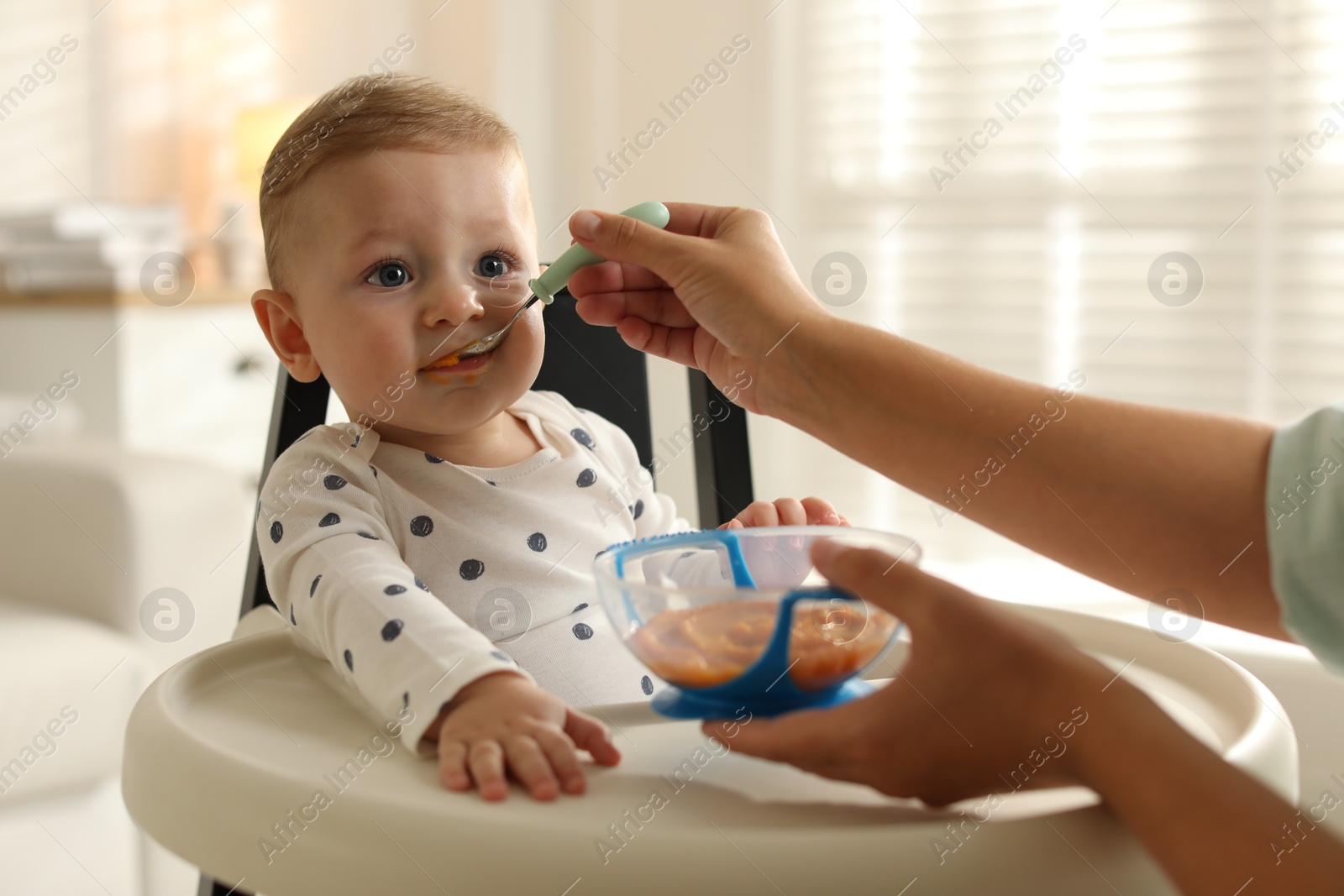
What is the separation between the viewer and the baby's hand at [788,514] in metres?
0.83

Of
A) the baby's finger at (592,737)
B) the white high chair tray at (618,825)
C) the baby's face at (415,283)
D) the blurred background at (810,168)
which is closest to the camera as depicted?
the white high chair tray at (618,825)

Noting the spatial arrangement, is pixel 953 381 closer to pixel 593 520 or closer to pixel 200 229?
pixel 593 520

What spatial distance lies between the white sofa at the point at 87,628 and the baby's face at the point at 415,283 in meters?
0.85

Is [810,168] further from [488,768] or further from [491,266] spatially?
[488,768]

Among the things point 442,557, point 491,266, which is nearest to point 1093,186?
point 491,266

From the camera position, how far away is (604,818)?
1.61 ft

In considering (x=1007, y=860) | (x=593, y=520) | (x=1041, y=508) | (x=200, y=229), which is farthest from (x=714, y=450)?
(x=200, y=229)

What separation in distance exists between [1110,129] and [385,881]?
7.35 feet

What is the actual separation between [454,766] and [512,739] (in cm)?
3

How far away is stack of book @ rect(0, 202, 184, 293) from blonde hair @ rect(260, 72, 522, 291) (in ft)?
4.45

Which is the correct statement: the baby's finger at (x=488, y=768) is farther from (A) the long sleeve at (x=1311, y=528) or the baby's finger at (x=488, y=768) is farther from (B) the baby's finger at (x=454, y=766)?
(A) the long sleeve at (x=1311, y=528)

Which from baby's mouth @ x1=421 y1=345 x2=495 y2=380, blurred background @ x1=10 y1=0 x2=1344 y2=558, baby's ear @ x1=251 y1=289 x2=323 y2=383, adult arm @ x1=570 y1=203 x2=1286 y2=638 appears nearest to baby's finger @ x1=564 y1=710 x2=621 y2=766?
adult arm @ x1=570 y1=203 x2=1286 y2=638

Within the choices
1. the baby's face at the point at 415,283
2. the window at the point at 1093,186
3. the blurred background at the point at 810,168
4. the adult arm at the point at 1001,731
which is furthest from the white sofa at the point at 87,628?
the window at the point at 1093,186

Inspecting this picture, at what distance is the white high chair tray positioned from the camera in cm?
46
